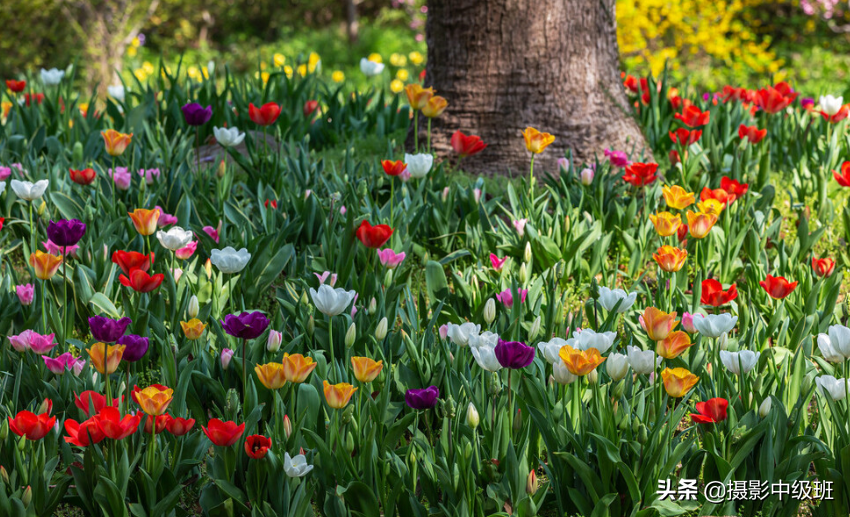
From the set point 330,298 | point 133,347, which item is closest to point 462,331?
point 330,298

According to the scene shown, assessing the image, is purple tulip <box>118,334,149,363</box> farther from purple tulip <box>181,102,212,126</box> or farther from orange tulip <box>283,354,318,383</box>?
purple tulip <box>181,102,212,126</box>

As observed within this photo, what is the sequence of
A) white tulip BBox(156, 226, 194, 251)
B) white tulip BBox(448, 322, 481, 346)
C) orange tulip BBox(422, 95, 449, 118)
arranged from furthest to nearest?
orange tulip BBox(422, 95, 449, 118), white tulip BBox(156, 226, 194, 251), white tulip BBox(448, 322, 481, 346)

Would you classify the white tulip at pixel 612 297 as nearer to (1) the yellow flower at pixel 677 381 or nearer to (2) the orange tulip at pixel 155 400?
(1) the yellow flower at pixel 677 381

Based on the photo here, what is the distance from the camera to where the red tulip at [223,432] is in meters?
1.57

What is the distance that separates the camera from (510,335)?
2.15 meters

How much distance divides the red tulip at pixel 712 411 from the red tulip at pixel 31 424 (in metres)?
1.34

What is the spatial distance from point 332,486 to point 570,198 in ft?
6.42

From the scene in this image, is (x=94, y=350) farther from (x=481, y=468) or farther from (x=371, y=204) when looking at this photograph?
(x=371, y=204)

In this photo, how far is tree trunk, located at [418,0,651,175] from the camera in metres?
3.73

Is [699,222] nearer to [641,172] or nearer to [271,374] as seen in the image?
[641,172]

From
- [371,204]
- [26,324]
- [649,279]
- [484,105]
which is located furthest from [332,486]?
[484,105]

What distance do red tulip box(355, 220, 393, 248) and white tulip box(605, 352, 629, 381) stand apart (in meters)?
0.76

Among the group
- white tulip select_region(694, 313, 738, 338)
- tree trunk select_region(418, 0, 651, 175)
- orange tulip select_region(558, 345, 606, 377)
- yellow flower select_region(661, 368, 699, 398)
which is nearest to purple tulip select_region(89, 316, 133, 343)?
orange tulip select_region(558, 345, 606, 377)

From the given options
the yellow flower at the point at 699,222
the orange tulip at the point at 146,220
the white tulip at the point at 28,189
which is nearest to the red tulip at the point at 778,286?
the yellow flower at the point at 699,222
